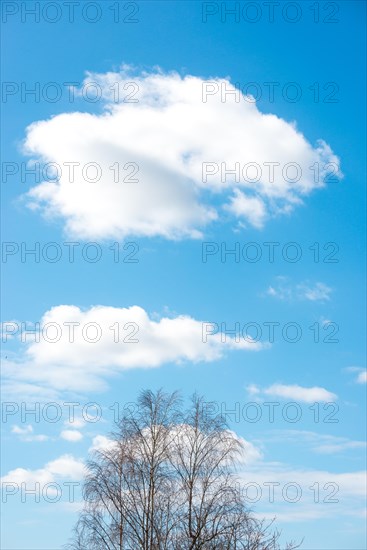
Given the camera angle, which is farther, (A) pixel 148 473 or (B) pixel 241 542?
(A) pixel 148 473

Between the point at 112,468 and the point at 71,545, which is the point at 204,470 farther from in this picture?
the point at 71,545

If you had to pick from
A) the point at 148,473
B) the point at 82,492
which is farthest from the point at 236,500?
the point at 82,492

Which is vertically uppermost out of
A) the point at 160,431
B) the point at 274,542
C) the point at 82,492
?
the point at 160,431

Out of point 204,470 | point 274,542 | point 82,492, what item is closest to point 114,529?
point 82,492

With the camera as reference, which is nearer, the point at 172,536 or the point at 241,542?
the point at 241,542

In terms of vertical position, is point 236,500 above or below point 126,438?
below

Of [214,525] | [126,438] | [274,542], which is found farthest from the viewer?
[126,438]

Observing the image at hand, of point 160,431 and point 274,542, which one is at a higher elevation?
point 160,431

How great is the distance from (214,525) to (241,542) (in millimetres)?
2540

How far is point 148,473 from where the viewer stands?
43375mm

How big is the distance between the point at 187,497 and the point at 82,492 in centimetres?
481

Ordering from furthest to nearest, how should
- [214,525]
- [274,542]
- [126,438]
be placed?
1. [126,438]
2. [214,525]
3. [274,542]

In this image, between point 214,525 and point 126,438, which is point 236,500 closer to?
point 214,525

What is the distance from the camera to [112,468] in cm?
4334
